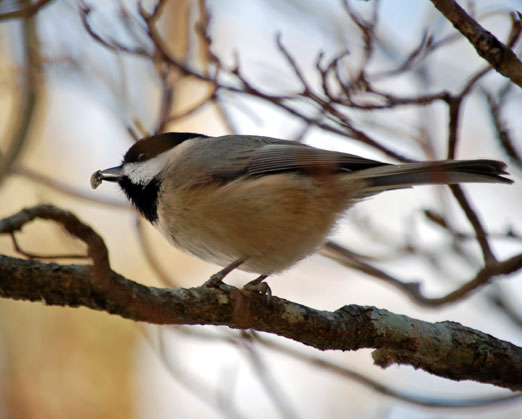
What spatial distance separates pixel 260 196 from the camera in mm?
3701

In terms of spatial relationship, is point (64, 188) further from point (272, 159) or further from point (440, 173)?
point (440, 173)

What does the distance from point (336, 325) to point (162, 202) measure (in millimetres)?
1423

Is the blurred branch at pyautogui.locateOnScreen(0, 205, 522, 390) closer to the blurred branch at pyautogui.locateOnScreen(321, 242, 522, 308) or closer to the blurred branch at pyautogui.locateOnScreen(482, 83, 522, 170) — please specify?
the blurred branch at pyautogui.locateOnScreen(321, 242, 522, 308)

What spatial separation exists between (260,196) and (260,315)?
966 mm

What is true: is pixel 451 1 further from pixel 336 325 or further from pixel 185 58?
pixel 185 58

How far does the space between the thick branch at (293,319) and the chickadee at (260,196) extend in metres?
0.71

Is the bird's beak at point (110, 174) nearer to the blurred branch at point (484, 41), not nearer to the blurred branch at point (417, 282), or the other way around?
the blurred branch at point (417, 282)

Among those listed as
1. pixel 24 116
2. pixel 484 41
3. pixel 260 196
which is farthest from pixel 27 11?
pixel 484 41

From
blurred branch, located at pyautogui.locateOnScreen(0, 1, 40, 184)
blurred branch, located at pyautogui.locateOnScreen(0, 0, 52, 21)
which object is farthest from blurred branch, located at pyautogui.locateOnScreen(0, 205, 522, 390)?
blurred branch, located at pyautogui.locateOnScreen(0, 0, 52, 21)

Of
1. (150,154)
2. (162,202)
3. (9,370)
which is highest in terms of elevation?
(150,154)

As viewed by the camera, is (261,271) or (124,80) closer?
(261,271)

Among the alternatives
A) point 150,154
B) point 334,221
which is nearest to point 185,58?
point 150,154

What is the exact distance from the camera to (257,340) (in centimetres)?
384

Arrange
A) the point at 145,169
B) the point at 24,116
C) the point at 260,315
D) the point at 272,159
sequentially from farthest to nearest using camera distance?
the point at 145,169 < the point at 272,159 < the point at 24,116 < the point at 260,315
